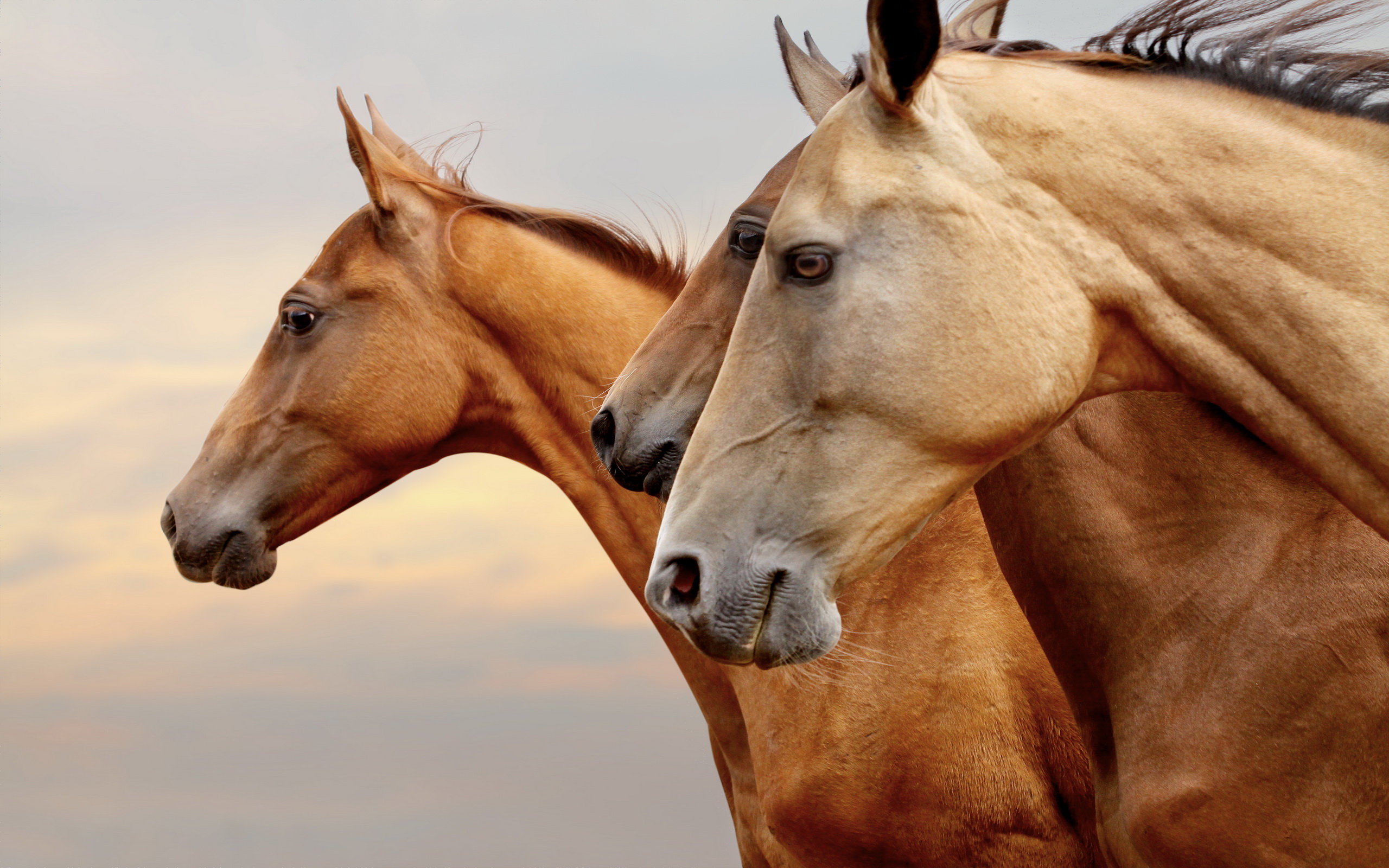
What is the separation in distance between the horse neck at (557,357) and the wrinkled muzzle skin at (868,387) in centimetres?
216

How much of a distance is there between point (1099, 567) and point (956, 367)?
3.75 ft

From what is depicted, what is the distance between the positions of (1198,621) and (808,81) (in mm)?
2037

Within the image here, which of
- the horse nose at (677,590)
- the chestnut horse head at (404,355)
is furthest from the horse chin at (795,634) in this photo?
the chestnut horse head at (404,355)

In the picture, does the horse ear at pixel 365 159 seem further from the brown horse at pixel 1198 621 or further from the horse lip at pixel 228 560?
the brown horse at pixel 1198 621

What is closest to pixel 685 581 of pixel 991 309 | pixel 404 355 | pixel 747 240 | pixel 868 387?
pixel 868 387

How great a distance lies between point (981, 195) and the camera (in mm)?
2391

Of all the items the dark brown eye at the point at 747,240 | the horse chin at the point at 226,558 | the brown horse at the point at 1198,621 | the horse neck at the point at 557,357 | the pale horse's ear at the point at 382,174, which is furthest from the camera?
the horse chin at the point at 226,558

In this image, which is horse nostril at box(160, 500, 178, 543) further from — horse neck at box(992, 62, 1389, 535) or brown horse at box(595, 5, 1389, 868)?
horse neck at box(992, 62, 1389, 535)

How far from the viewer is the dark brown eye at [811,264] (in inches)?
96.0

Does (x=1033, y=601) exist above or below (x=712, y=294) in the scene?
below

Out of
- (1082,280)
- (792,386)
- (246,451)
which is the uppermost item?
(1082,280)

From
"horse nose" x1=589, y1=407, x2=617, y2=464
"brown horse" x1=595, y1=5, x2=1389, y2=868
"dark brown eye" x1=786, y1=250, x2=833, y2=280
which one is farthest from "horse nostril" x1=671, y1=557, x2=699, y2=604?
"horse nose" x1=589, y1=407, x2=617, y2=464

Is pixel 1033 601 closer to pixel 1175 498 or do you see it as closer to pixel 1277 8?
pixel 1175 498

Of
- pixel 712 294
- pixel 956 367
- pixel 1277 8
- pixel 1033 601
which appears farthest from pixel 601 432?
pixel 1277 8
